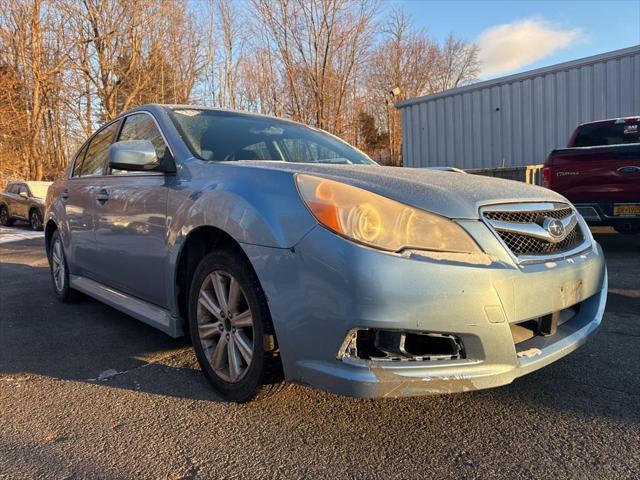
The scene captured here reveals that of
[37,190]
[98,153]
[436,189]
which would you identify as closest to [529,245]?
[436,189]

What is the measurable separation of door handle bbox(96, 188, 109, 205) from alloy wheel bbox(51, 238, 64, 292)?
138 cm

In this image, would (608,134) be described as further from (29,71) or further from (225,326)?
(29,71)

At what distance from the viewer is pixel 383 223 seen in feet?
6.86

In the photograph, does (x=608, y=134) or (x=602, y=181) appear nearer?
(x=602, y=181)

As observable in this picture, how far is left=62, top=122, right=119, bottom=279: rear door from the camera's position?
411 cm

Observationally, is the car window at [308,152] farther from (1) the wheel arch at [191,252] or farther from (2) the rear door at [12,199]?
(2) the rear door at [12,199]

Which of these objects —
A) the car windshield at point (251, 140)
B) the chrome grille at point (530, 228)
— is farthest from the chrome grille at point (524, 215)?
the car windshield at point (251, 140)

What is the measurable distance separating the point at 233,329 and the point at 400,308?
95 centimetres

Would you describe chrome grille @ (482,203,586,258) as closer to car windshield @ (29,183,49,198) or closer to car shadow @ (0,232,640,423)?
car shadow @ (0,232,640,423)

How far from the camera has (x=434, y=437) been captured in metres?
2.27

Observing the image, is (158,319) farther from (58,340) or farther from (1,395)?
(58,340)

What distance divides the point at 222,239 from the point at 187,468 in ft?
3.64

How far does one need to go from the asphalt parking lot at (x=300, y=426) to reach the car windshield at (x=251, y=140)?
136 cm

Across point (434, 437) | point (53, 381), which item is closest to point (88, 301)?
point (53, 381)
